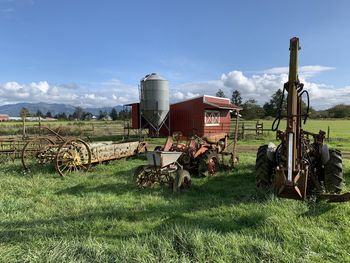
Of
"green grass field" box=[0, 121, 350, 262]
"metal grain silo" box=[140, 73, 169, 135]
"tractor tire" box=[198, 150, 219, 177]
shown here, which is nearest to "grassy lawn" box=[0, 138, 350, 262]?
"green grass field" box=[0, 121, 350, 262]

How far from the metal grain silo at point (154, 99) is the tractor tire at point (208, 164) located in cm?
1240

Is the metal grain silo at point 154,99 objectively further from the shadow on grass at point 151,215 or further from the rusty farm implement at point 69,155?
the shadow on grass at point 151,215

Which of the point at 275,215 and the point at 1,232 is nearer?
the point at 1,232

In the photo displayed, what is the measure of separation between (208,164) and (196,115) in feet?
42.8

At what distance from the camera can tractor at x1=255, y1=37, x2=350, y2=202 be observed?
5.36m

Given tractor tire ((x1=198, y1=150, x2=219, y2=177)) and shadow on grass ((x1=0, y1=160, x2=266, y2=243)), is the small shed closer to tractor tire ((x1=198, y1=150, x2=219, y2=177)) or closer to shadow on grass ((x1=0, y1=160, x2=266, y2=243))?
tractor tire ((x1=198, y1=150, x2=219, y2=177))

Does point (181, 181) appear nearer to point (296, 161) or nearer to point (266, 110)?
point (296, 161)

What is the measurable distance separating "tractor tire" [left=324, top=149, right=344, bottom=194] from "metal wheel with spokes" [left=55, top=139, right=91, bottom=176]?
7.13 meters

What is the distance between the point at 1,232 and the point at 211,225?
323 centimetres

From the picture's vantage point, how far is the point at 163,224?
18.2ft

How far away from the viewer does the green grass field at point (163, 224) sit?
3.98 metres

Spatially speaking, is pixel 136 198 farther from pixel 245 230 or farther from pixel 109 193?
pixel 245 230

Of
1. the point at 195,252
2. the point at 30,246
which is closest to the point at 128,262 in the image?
the point at 195,252

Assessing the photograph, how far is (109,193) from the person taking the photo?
7.91 m
